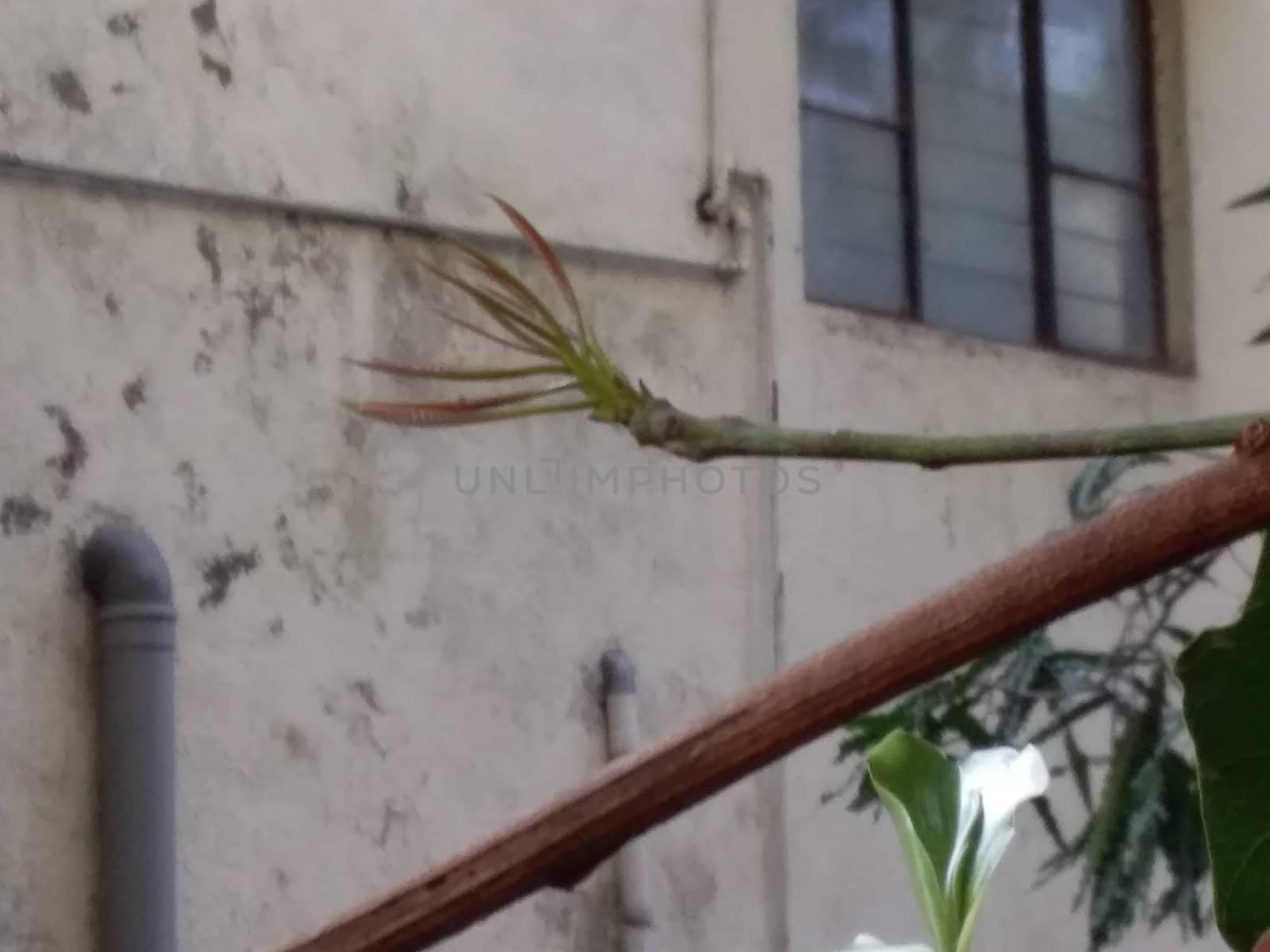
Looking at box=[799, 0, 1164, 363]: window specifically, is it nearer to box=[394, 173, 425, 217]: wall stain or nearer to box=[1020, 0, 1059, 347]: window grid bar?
box=[1020, 0, 1059, 347]: window grid bar

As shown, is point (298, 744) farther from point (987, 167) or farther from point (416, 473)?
point (987, 167)

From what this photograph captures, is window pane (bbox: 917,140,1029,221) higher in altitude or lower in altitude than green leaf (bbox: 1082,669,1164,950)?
higher

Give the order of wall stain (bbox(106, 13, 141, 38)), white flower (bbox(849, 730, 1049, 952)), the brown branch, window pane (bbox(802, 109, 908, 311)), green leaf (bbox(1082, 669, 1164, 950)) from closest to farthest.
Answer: the brown branch → white flower (bbox(849, 730, 1049, 952)) → green leaf (bbox(1082, 669, 1164, 950)) → wall stain (bbox(106, 13, 141, 38)) → window pane (bbox(802, 109, 908, 311))

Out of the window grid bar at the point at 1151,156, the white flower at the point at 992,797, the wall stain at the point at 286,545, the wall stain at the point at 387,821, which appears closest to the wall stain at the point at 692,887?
the wall stain at the point at 387,821

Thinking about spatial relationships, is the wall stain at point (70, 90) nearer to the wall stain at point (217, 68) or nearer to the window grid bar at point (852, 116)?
the wall stain at point (217, 68)

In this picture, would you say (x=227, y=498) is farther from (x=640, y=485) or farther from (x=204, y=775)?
(x=640, y=485)

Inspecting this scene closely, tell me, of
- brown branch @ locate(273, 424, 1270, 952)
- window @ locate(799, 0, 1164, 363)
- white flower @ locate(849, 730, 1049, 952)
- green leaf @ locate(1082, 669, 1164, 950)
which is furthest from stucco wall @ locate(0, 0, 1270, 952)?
brown branch @ locate(273, 424, 1270, 952)

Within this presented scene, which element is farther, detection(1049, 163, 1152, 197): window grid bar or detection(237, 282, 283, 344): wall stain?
detection(1049, 163, 1152, 197): window grid bar
